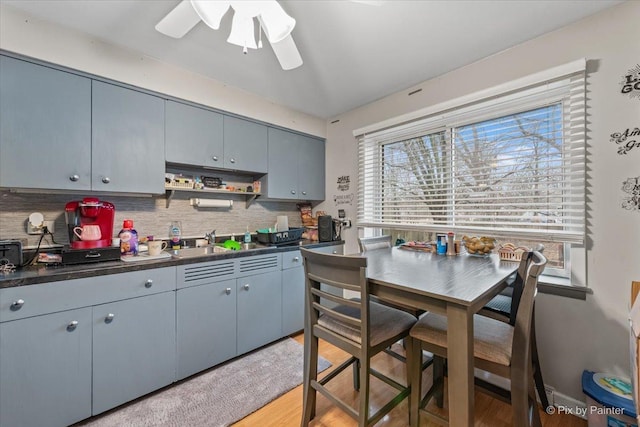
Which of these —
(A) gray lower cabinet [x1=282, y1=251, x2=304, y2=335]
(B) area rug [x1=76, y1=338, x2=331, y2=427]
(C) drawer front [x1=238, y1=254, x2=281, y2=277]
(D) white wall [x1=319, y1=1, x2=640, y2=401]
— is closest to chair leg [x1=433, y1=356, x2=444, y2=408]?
(D) white wall [x1=319, y1=1, x2=640, y2=401]

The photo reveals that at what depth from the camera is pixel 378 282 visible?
3.83 ft

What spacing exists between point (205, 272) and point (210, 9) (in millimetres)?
1646

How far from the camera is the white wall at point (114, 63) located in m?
1.56

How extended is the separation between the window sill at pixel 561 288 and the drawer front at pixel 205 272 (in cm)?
225

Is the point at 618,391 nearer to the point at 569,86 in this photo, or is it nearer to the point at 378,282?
the point at 378,282

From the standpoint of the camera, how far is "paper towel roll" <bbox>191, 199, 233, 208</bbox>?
8.09 feet

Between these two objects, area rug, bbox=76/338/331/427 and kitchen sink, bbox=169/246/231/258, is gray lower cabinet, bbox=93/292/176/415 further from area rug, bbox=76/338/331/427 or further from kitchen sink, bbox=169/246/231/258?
kitchen sink, bbox=169/246/231/258

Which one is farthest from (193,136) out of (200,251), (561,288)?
(561,288)

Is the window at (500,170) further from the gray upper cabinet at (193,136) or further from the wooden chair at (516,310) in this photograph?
the gray upper cabinet at (193,136)

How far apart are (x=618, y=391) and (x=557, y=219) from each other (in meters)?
0.95

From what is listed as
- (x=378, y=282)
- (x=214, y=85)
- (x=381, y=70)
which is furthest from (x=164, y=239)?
(x=381, y=70)

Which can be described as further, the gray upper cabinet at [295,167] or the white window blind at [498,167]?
the gray upper cabinet at [295,167]

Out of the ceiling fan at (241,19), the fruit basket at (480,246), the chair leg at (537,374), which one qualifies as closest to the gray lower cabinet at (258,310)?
the fruit basket at (480,246)

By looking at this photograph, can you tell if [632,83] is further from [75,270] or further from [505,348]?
[75,270]
